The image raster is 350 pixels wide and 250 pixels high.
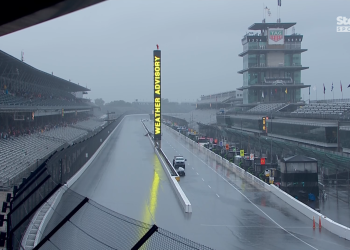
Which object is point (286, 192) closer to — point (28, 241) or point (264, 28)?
point (28, 241)

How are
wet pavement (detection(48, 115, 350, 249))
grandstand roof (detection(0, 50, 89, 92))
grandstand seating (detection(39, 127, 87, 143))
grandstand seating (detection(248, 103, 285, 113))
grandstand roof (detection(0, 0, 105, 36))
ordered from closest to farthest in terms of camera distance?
grandstand roof (detection(0, 0, 105, 36)) < wet pavement (detection(48, 115, 350, 249)) < grandstand roof (detection(0, 50, 89, 92)) < grandstand seating (detection(39, 127, 87, 143)) < grandstand seating (detection(248, 103, 285, 113))

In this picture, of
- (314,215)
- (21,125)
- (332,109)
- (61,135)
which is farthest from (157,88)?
(314,215)

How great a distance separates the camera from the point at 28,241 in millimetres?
9539

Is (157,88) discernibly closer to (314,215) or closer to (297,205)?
(297,205)

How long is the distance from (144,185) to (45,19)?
66.1 ft

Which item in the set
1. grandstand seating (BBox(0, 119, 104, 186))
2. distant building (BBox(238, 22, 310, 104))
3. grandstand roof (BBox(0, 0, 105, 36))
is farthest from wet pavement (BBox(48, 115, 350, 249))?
distant building (BBox(238, 22, 310, 104))

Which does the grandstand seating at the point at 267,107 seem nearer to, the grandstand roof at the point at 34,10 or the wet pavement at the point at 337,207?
the wet pavement at the point at 337,207

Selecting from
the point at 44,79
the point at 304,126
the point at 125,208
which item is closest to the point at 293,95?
the point at 304,126

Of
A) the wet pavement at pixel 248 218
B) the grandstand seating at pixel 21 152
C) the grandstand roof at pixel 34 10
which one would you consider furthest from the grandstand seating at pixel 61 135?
the grandstand roof at pixel 34 10

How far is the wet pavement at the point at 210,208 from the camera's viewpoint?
1468cm

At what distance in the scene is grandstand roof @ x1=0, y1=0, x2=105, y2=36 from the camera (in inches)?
189

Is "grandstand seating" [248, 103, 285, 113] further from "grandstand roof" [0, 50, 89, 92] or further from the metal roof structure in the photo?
"grandstand roof" [0, 50, 89, 92]

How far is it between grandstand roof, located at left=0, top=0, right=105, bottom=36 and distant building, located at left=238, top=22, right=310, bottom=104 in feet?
229

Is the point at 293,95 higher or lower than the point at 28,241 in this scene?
higher
